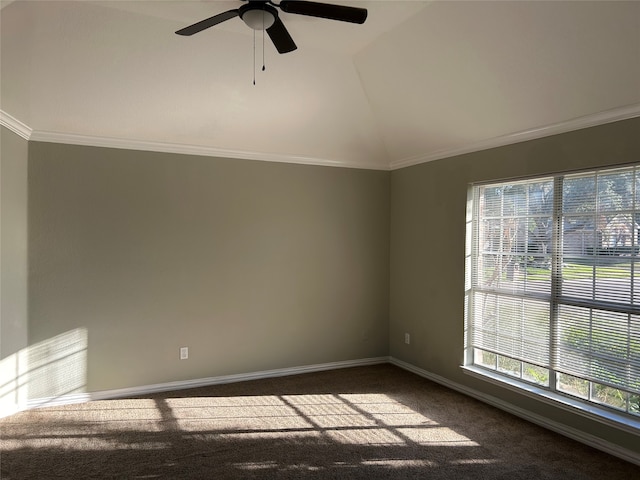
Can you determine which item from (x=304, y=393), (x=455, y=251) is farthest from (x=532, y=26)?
(x=304, y=393)

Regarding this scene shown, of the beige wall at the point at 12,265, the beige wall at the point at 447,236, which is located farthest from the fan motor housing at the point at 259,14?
the beige wall at the point at 447,236

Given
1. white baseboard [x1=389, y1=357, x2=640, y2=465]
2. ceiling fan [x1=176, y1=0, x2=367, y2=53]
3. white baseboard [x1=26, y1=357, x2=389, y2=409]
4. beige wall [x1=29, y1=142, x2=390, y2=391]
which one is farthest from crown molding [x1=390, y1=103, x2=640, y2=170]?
white baseboard [x1=26, y1=357, x2=389, y2=409]

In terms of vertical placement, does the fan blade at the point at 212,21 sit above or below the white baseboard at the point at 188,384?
above

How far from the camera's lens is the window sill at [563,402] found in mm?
3091

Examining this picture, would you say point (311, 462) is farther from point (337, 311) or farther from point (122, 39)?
point (122, 39)

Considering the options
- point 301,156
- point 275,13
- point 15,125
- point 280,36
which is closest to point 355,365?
point 301,156

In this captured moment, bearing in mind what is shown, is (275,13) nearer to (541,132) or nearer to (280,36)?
(280,36)

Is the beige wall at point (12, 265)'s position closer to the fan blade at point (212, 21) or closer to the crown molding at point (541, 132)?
the fan blade at point (212, 21)

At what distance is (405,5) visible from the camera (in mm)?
3207

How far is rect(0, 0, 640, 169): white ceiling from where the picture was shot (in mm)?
2969

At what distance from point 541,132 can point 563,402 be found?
2.13m

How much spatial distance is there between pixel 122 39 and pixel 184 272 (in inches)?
84.8

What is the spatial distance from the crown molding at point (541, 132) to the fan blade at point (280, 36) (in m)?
2.11

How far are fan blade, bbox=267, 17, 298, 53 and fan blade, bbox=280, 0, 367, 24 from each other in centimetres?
17
